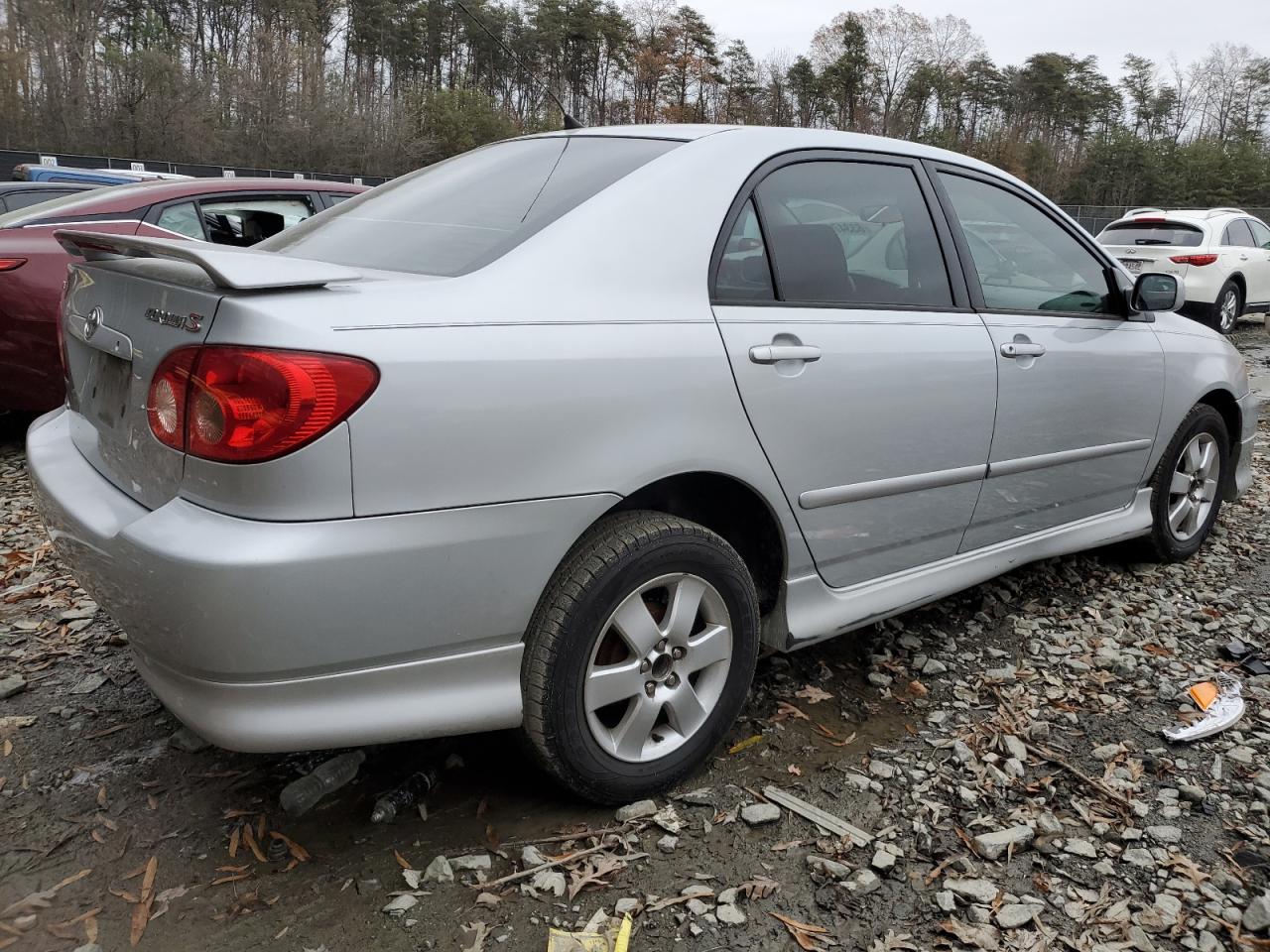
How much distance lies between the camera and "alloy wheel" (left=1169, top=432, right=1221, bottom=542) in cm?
413

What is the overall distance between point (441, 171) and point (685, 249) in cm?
100

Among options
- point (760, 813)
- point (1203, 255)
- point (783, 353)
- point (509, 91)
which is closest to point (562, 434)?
point (783, 353)

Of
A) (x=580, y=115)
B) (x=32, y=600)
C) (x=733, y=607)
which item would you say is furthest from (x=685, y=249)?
(x=580, y=115)

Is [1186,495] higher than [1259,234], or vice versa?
[1259,234]

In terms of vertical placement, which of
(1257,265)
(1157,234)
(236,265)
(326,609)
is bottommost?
(326,609)

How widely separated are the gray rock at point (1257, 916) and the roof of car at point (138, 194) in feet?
16.9

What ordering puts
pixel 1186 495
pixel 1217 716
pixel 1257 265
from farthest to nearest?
1. pixel 1257 265
2. pixel 1186 495
3. pixel 1217 716

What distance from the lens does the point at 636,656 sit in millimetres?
2229

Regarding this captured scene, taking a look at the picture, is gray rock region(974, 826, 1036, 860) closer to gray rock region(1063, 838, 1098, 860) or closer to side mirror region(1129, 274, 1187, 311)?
gray rock region(1063, 838, 1098, 860)

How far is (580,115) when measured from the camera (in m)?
60.4

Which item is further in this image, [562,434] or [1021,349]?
[1021,349]

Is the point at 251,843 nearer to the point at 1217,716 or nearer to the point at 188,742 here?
the point at 188,742

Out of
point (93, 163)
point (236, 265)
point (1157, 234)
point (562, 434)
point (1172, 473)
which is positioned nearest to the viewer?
point (236, 265)

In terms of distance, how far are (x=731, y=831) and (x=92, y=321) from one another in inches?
74.0
